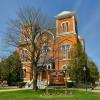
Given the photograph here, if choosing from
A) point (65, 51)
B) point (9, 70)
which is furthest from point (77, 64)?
point (9, 70)

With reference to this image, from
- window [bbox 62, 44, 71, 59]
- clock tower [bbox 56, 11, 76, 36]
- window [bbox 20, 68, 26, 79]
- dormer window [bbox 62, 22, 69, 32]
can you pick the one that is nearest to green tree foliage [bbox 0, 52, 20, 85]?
window [bbox 20, 68, 26, 79]

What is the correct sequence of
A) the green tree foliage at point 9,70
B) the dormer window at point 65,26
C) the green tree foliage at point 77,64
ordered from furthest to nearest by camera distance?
1. the dormer window at point 65,26
2. the green tree foliage at point 9,70
3. the green tree foliage at point 77,64

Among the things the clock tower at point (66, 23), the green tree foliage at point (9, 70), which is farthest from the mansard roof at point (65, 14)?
the green tree foliage at point (9, 70)

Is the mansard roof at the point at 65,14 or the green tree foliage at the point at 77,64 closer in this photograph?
the green tree foliage at the point at 77,64

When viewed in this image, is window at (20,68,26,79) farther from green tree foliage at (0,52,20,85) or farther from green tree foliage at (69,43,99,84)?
green tree foliage at (69,43,99,84)

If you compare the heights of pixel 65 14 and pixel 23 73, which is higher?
pixel 65 14

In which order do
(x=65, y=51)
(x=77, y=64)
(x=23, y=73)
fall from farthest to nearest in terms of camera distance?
(x=23, y=73) < (x=65, y=51) < (x=77, y=64)

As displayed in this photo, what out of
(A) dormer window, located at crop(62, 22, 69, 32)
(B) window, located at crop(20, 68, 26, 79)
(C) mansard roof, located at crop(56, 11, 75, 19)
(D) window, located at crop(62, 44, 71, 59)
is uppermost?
(C) mansard roof, located at crop(56, 11, 75, 19)

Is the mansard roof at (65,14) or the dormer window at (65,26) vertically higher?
the mansard roof at (65,14)

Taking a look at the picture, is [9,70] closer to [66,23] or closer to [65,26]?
[65,26]

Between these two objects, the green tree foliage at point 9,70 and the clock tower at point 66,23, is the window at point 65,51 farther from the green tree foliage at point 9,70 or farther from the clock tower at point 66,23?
the green tree foliage at point 9,70

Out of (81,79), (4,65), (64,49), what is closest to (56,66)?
(64,49)

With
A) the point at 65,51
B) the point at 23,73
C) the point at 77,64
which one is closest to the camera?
the point at 77,64

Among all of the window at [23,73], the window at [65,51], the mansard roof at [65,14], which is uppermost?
the mansard roof at [65,14]
